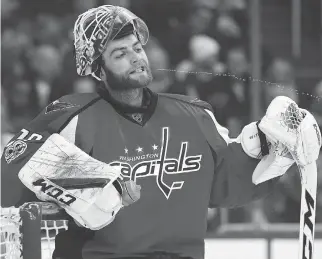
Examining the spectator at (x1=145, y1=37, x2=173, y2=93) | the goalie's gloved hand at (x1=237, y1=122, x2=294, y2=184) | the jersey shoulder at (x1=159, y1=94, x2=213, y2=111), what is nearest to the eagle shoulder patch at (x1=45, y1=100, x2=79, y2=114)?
the jersey shoulder at (x1=159, y1=94, x2=213, y2=111)

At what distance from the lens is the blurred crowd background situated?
9.93 ft

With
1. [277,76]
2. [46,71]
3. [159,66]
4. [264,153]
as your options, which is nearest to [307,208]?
[264,153]

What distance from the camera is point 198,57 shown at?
10.1 feet

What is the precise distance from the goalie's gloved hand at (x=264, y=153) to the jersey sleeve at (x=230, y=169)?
0.8 inches

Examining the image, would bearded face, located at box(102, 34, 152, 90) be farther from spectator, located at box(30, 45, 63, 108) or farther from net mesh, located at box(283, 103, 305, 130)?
spectator, located at box(30, 45, 63, 108)

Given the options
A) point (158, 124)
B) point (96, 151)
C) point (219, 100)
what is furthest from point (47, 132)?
point (219, 100)

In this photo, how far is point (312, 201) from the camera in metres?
1.80

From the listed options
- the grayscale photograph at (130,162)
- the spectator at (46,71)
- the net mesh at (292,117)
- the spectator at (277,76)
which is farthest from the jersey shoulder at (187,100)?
the spectator at (46,71)

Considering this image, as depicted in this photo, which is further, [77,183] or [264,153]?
[264,153]

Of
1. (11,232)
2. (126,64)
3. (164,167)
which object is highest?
(126,64)

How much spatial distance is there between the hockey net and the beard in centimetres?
30

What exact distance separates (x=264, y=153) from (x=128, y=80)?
0.34 meters

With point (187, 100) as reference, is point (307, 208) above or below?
below

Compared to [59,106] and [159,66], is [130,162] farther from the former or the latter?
[159,66]
